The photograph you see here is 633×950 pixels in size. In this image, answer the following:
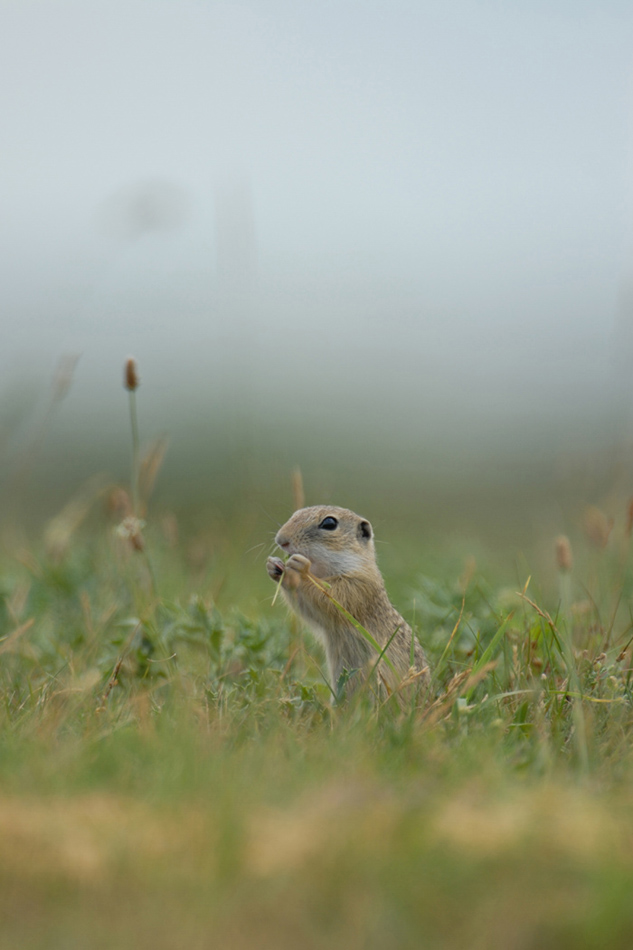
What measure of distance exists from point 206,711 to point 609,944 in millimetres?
1398

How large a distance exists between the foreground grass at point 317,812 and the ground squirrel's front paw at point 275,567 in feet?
1.23

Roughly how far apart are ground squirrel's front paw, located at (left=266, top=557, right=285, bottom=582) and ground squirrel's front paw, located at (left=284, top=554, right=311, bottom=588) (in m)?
0.02

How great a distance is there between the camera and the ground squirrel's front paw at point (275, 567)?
316 centimetres

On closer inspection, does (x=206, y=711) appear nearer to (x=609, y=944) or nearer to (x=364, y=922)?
(x=364, y=922)

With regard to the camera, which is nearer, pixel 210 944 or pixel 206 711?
pixel 210 944

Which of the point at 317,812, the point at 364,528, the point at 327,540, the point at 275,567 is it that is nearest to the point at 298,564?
the point at 275,567

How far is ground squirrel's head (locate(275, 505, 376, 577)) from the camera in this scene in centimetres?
352

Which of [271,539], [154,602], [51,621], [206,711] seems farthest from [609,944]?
[51,621]

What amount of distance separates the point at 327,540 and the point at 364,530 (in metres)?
0.26

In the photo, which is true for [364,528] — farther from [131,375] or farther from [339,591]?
[131,375]

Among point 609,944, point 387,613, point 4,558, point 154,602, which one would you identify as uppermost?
point 609,944

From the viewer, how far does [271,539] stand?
3.83 metres

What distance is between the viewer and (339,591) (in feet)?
11.3

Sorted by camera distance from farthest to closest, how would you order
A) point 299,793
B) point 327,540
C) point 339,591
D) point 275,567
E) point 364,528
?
point 364,528, point 327,540, point 339,591, point 275,567, point 299,793
